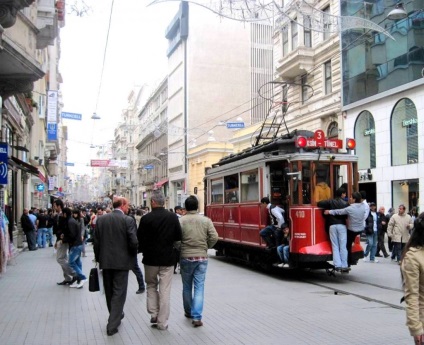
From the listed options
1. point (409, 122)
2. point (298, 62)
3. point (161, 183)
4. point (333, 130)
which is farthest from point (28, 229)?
point (161, 183)

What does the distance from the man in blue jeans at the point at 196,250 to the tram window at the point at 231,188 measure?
7.27 meters

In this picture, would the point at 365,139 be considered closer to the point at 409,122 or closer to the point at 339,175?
the point at 409,122

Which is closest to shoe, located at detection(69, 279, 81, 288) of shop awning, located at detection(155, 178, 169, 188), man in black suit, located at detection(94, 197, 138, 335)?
man in black suit, located at detection(94, 197, 138, 335)

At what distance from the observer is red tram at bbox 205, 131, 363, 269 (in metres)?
11.5

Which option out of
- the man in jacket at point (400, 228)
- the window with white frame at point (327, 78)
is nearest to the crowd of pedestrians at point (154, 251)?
the man in jacket at point (400, 228)

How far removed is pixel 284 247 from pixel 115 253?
5.84 metres

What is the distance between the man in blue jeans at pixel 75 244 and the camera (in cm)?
1061

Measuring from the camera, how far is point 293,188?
11.8 m

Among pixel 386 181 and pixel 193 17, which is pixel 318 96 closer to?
pixel 386 181

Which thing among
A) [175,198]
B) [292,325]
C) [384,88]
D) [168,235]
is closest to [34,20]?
[168,235]

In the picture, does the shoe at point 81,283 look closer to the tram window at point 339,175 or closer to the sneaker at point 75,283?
the sneaker at point 75,283

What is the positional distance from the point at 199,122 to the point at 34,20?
4164 centimetres

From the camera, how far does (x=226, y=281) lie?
39.3 feet

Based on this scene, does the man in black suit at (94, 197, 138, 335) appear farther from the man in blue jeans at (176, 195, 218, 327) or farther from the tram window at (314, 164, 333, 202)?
the tram window at (314, 164, 333, 202)
